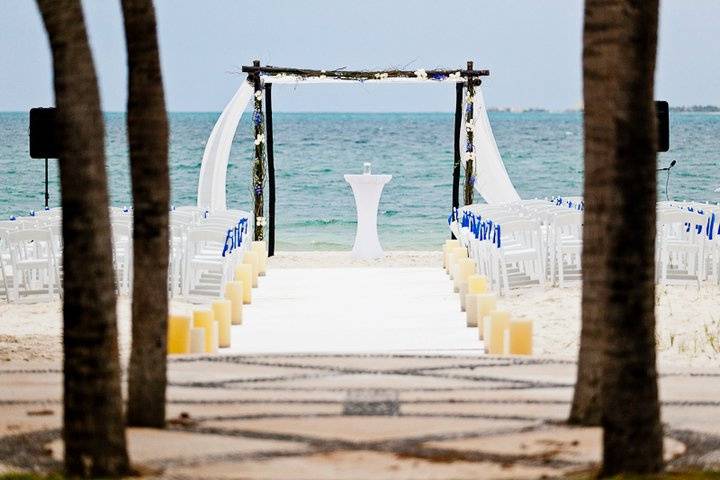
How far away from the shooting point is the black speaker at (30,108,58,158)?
15.7 meters

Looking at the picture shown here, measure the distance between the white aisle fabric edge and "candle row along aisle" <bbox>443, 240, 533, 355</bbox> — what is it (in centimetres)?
462

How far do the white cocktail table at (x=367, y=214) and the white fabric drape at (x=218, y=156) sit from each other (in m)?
1.89

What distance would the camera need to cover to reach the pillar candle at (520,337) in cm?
994

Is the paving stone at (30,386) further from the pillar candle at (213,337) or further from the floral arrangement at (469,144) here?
the floral arrangement at (469,144)

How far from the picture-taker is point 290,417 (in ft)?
21.8

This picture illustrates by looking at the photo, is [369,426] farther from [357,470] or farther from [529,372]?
[529,372]

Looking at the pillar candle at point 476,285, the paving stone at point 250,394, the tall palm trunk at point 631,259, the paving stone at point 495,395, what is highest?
the tall palm trunk at point 631,259

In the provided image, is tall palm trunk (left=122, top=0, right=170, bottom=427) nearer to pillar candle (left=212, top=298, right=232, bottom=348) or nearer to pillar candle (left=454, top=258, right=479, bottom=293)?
pillar candle (left=212, top=298, right=232, bottom=348)

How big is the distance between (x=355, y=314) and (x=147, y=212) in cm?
750

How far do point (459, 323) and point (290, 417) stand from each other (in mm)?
6247

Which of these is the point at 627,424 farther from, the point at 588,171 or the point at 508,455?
the point at 588,171

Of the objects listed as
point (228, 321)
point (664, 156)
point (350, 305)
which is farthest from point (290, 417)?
point (664, 156)

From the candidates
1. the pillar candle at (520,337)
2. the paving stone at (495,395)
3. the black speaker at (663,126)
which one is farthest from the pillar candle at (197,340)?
the black speaker at (663,126)

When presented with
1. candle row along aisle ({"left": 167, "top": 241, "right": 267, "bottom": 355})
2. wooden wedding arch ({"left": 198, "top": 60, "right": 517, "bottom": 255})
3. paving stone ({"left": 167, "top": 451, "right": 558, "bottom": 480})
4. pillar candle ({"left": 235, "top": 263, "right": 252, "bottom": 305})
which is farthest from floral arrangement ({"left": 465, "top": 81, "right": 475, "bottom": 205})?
paving stone ({"left": 167, "top": 451, "right": 558, "bottom": 480})
